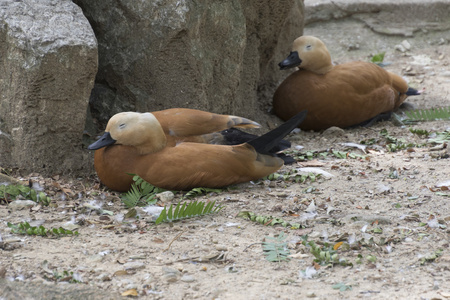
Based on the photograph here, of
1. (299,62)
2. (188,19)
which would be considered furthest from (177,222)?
(299,62)

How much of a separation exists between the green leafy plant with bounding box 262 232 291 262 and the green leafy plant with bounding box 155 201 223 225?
482mm

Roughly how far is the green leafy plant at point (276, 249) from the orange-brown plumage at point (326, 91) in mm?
2634

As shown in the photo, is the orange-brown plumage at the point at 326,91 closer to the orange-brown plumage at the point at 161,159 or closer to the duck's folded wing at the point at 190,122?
the duck's folded wing at the point at 190,122

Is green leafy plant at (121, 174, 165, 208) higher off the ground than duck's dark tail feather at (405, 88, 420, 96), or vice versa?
green leafy plant at (121, 174, 165, 208)

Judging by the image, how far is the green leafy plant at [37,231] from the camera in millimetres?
3244

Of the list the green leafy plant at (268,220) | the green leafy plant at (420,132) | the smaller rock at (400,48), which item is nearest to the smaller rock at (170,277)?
the green leafy plant at (268,220)

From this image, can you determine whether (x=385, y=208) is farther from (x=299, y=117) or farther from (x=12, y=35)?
(x=12, y=35)

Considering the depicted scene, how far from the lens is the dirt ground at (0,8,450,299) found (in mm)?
2711

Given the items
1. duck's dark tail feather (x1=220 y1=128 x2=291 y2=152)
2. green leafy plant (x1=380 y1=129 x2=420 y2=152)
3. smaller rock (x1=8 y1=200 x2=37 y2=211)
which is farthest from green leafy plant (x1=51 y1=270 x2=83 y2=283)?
green leafy plant (x1=380 y1=129 x2=420 y2=152)

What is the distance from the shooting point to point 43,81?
13.1 ft

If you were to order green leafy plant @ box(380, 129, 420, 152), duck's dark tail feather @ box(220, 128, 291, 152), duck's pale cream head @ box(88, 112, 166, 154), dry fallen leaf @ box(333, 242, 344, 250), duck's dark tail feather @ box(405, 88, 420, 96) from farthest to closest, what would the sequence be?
duck's dark tail feather @ box(405, 88, 420, 96)
green leafy plant @ box(380, 129, 420, 152)
duck's dark tail feather @ box(220, 128, 291, 152)
duck's pale cream head @ box(88, 112, 166, 154)
dry fallen leaf @ box(333, 242, 344, 250)

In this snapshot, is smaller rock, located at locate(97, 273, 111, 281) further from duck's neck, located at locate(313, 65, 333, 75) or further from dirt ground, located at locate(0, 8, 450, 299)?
duck's neck, located at locate(313, 65, 333, 75)

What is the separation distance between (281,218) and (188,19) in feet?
6.00

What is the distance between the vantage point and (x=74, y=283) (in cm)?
271
